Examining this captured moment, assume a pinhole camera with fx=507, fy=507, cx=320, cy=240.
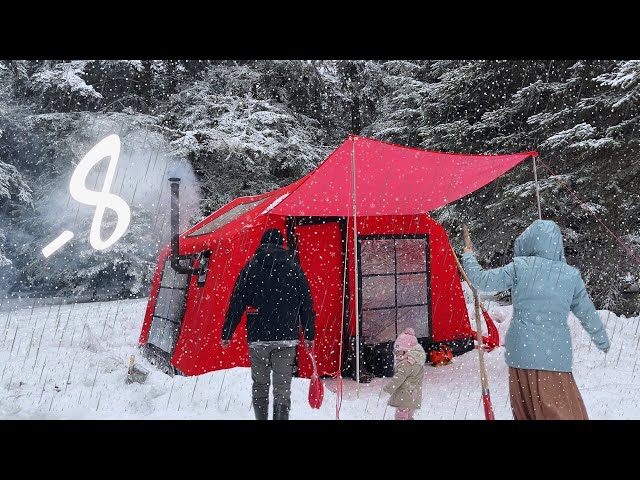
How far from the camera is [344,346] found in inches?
203

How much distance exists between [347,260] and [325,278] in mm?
289

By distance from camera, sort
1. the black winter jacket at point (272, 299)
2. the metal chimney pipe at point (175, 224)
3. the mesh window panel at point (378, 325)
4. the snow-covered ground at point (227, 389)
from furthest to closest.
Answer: the mesh window panel at point (378, 325) → the metal chimney pipe at point (175, 224) → the snow-covered ground at point (227, 389) → the black winter jacket at point (272, 299)

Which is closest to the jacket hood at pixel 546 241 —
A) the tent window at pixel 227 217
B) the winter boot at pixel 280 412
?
the winter boot at pixel 280 412

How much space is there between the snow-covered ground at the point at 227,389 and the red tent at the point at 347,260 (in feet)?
1.19

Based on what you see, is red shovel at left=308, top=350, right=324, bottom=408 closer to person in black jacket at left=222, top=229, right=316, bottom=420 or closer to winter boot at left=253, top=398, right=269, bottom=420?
person in black jacket at left=222, top=229, right=316, bottom=420

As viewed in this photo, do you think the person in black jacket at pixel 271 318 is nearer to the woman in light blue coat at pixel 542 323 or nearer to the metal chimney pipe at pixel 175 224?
the woman in light blue coat at pixel 542 323

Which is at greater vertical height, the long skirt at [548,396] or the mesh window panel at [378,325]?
the mesh window panel at [378,325]

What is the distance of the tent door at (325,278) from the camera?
200 inches

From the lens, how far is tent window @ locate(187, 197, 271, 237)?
18.0 ft

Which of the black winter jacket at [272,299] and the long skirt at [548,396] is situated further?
the black winter jacket at [272,299]

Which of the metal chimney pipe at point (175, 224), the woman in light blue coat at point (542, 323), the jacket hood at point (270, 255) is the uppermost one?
the metal chimney pipe at point (175, 224)

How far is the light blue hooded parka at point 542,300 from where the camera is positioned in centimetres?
291

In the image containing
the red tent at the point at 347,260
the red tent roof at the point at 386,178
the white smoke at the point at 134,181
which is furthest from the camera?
the white smoke at the point at 134,181
